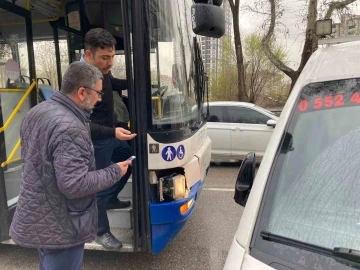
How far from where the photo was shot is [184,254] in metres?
3.81

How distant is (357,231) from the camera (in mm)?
1332

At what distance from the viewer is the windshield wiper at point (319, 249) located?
1222mm

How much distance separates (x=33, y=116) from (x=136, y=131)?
102 cm

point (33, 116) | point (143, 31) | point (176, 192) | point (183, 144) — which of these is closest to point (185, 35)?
point (143, 31)

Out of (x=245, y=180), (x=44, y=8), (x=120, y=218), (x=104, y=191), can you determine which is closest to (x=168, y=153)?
(x=104, y=191)

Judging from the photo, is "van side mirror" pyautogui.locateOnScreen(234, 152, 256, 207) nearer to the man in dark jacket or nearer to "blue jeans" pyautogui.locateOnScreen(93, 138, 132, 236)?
the man in dark jacket

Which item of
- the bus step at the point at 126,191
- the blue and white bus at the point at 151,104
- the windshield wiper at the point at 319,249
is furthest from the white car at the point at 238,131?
the windshield wiper at the point at 319,249

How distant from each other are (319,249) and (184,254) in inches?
107

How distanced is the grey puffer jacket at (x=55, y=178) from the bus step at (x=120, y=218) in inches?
46.5

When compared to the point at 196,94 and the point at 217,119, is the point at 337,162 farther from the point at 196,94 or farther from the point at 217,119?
the point at 217,119

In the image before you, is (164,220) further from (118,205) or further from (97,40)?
(97,40)

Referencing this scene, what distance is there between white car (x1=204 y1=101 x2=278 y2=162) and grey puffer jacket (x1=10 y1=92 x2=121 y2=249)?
19.4 feet

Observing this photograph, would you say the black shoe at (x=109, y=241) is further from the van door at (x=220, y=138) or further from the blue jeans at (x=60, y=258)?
the van door at (x=220, y=138)

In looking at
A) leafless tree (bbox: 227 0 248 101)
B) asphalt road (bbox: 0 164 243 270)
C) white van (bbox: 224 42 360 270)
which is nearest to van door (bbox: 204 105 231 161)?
asphalt road (bbox: 0 164 243 270)
